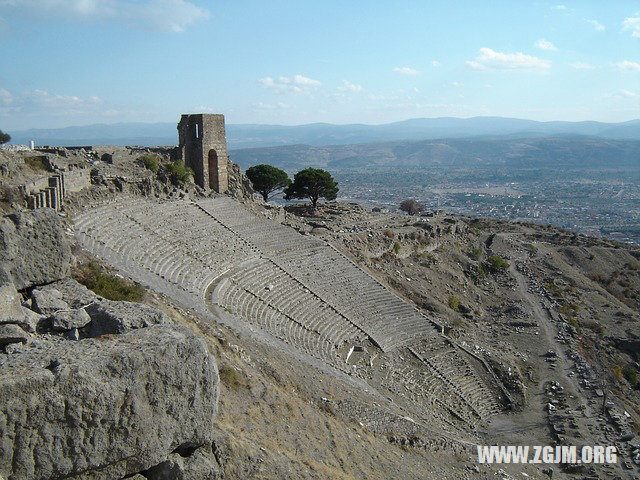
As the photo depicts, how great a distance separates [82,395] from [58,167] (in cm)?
1849

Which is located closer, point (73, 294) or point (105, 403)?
point (105, 403)

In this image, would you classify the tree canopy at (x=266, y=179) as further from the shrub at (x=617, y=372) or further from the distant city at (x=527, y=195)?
the distant city at (x=527, y=195)

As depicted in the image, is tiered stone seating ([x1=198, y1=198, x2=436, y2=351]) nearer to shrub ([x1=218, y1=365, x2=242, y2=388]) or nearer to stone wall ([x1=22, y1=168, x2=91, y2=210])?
stone wall ([x1=22, y1=168, x2=91, y2=210])

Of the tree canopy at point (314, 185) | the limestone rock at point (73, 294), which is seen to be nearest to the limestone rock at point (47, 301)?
the limestone rock at point (73, 294)

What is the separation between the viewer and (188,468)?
18.2 ft

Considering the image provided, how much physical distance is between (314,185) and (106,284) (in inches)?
1068

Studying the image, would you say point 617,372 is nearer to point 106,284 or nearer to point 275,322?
point 275,322

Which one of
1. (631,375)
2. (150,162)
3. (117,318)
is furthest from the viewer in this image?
(150,162)

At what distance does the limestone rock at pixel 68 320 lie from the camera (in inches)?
242

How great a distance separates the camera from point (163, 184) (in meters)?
24.6

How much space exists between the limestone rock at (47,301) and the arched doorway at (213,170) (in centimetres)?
2217

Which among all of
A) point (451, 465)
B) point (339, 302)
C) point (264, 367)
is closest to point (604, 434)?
point (451, 465)

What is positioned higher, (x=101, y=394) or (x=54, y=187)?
(x=54, y=187)

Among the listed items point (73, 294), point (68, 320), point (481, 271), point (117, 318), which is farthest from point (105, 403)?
point (481, 271)
